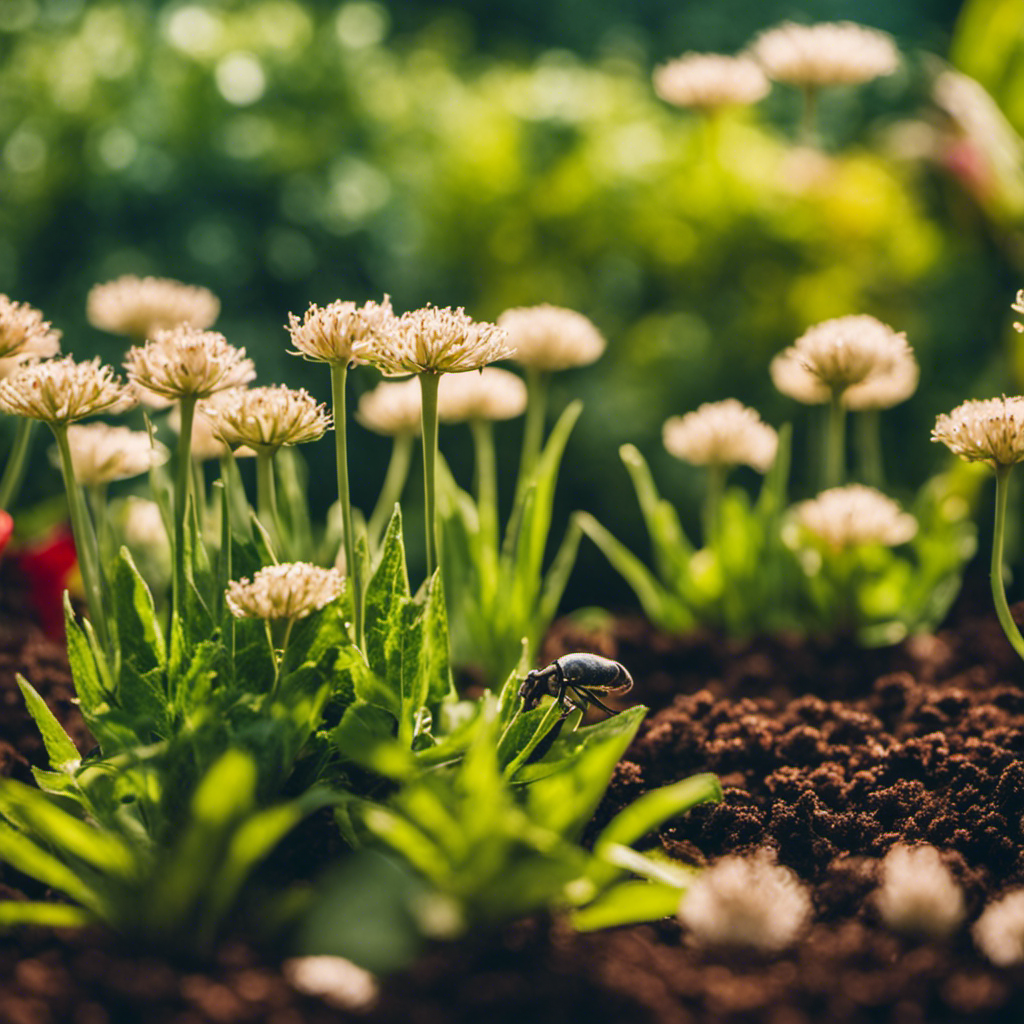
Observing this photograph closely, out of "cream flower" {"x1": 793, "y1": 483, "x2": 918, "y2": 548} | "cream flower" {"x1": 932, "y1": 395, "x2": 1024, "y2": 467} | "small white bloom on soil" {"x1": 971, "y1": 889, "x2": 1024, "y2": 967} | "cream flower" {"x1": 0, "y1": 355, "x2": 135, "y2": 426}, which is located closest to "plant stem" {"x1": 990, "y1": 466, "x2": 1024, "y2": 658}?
"cream flower" {"x1": 932, "y1": 395, "x2": 1024, "y2": 467}

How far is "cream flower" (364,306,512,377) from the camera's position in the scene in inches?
54.7

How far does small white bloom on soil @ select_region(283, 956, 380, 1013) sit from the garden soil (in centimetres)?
1

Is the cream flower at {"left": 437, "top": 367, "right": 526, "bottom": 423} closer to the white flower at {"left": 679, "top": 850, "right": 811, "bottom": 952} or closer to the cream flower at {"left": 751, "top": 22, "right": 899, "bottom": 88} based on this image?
the white flower at {"left": 679, "top": 850, "right": 811, "bottom": 952}

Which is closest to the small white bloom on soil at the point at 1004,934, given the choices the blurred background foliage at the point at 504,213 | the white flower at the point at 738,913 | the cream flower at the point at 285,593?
the white flower at the point at 738,913

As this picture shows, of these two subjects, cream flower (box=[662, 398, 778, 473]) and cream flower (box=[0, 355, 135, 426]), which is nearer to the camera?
cream flower (box=[0, 355, 135, 426])


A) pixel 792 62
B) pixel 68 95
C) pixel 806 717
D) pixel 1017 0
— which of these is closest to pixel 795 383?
pixel 806 717

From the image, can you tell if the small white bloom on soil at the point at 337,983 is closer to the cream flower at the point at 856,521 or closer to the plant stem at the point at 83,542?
the plant stem at the point at 83,542

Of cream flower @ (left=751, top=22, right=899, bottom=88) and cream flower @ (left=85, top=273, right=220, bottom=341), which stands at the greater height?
cream flower @ (left=751, top=22, right=899, bottom=88)

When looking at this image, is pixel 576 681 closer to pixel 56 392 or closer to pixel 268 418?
pixel 268 418

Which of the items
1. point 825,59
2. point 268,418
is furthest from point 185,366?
point 825,59

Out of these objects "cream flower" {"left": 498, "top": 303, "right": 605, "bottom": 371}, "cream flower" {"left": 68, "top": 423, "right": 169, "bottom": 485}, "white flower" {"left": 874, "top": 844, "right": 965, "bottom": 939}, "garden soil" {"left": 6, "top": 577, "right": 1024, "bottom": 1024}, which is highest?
"cream flower" {"left": 498, "top": 303, "right": 605, "bottom": 371}

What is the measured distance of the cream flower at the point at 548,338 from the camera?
2008mm

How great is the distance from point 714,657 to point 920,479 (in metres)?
1.54

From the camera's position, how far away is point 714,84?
2.62 meters
